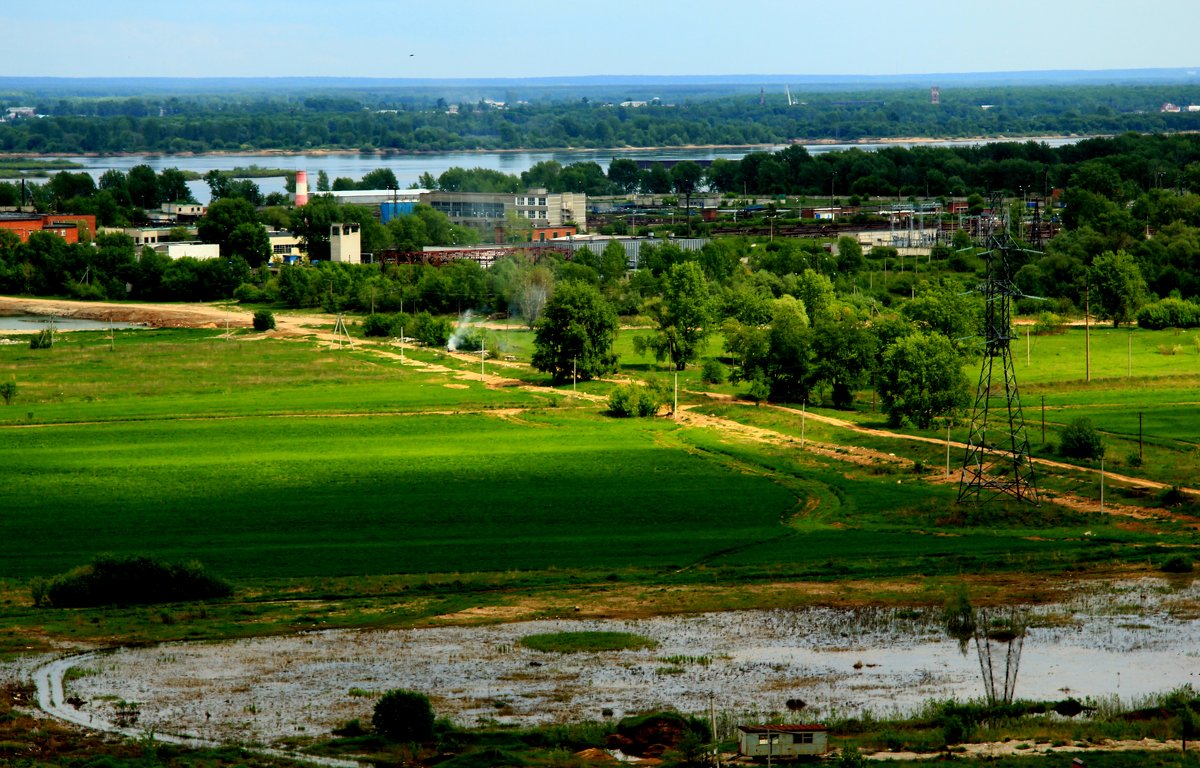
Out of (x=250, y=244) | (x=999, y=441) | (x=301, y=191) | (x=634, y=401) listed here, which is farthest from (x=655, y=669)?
(x=301, y=191)

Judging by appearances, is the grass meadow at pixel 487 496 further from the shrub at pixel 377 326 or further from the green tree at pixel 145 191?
the green tree at pixel 145 191

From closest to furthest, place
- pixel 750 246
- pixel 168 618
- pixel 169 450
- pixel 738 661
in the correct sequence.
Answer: pixel 738 661, pixel 168 618, pixel 169 450, pixel 750 246

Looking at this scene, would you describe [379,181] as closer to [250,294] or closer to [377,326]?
[250,294]

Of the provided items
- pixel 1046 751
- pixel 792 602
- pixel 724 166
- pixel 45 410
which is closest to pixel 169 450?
pixel 45 410

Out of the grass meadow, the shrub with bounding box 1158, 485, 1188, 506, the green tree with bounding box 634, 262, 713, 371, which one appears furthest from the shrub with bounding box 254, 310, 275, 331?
the shrub with bounding box 1158, 485, 1188, 506

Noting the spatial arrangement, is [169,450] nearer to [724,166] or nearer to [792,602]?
[792,602]

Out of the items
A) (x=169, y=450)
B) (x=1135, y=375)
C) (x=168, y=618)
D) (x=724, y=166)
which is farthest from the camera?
(x=724, y=166)

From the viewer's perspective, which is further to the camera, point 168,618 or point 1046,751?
point 168,618

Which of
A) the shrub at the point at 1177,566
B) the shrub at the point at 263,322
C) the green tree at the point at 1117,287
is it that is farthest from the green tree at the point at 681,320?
the shrub at the point at 1177,566
